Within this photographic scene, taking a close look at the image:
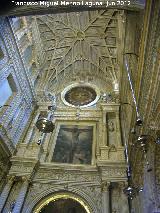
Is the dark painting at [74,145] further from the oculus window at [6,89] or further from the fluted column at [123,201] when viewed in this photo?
the oculus window at [6,89]

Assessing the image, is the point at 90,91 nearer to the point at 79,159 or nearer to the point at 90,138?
the point at 90,138

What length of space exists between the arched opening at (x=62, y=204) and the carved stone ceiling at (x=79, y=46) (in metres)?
7.53

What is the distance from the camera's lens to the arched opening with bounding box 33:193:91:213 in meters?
10.4

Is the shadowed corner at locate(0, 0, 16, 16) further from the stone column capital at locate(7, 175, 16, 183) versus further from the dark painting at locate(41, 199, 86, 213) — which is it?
the dark painting at locate(41, 199, 86, 213)

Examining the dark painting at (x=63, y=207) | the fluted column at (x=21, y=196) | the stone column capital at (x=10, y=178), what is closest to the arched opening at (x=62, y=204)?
the dark painting at (x=63, y=207)

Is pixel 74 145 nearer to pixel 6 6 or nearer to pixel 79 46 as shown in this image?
pixel 79 46

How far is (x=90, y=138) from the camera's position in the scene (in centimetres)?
1359

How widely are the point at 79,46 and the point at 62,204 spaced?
10.4 metres

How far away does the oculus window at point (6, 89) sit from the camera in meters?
11.8

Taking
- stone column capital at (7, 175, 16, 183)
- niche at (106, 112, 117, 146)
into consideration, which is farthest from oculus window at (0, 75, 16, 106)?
niche at (106, 112, 117, 146)

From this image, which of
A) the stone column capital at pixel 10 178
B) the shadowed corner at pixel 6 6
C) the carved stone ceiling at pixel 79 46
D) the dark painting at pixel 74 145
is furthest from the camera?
the carved stone ceiling at pixel 79 46

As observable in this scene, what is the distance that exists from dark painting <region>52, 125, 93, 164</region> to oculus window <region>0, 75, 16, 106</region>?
344 cm

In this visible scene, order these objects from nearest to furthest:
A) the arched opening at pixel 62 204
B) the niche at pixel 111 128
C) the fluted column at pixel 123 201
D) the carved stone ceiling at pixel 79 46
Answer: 1. the fluted column at pixel 123 201
2. the arched opening at pixel 62 204
3. the niche at pixel 111 128
4. the carved stone ceiling at pixel 79 46

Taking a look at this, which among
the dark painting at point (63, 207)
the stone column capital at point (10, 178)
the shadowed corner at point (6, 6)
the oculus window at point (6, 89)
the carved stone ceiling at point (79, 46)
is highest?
the carved stone ceiling at point (79, 46)
